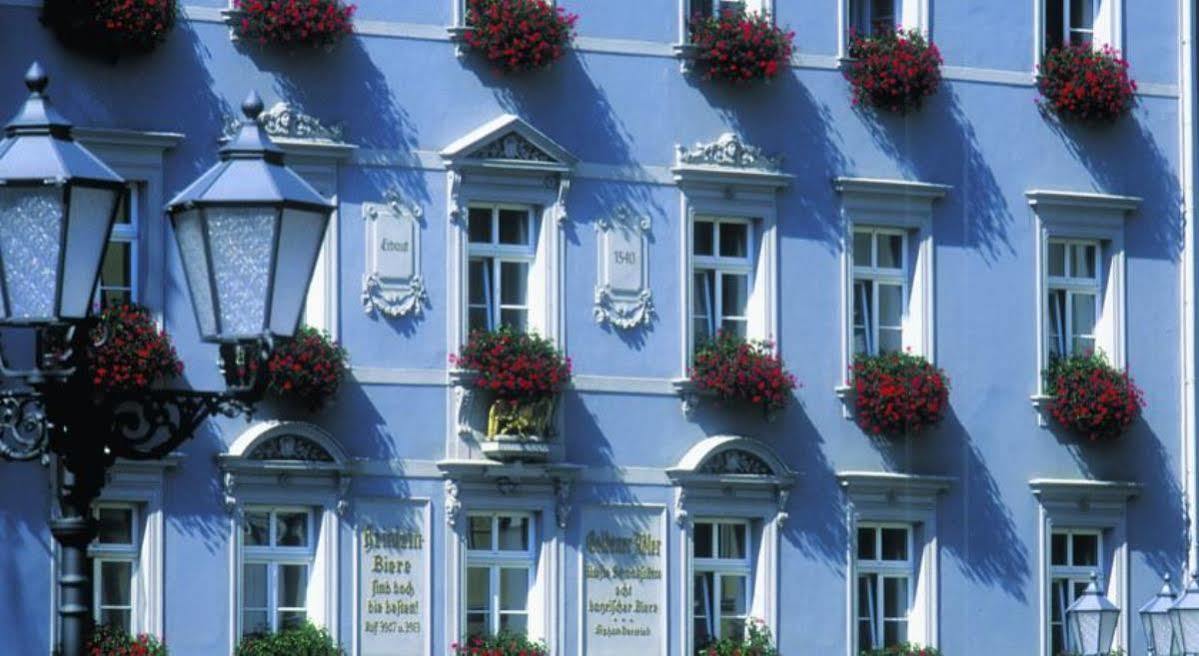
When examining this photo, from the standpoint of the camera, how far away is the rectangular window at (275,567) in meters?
25.8

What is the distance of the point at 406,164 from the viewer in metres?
26.3

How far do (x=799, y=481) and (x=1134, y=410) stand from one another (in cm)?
324

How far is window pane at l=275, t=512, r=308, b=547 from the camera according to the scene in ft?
85.3

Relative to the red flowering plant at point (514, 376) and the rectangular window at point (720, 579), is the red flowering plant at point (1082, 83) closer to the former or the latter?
the rectangular window at point (720, 579)

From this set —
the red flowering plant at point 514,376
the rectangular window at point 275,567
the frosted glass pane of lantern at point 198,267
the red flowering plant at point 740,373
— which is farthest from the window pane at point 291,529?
the frosted glass pane of lantern at point 198,267

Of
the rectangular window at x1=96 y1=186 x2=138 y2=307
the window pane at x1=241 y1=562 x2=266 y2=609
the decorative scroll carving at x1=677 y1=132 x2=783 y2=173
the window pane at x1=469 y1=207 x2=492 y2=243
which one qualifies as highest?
the decorative scroll carving at x1=677 y1=132 x2=783 y2=173

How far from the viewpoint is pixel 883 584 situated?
94.4 feet

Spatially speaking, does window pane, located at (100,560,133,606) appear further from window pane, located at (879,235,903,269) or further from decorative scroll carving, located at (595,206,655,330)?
window pane, located at (879,235,903,269)

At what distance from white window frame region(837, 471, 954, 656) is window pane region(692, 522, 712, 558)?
1.21 m

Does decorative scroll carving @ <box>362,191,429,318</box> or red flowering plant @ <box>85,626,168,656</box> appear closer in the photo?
red flowering plant @ <box>85,626,168,656</box>

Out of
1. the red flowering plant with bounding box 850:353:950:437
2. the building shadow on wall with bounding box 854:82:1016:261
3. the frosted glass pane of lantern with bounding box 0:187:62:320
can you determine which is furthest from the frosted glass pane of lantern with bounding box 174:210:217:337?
the building shadow on wall with bounding box 854:82:1016:261

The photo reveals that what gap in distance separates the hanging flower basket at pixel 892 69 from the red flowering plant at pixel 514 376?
3.88 m

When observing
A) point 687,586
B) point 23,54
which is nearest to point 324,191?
point 23,54

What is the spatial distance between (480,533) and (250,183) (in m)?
15.4
